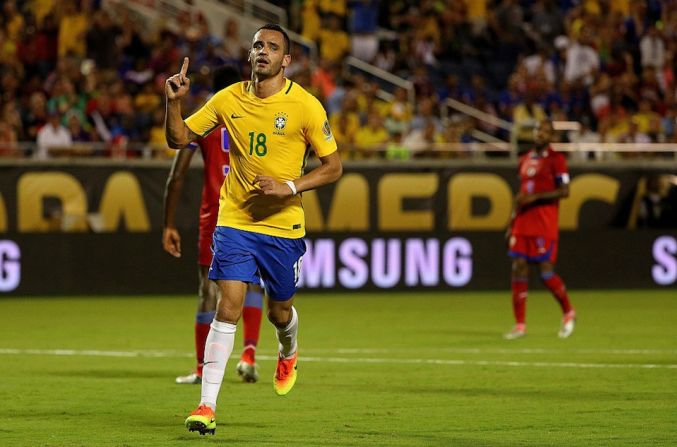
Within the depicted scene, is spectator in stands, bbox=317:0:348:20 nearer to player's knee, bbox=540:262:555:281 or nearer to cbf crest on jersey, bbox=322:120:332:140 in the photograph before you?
player's knee, bbox=540:262:555:281

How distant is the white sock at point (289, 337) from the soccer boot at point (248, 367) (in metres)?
1.63

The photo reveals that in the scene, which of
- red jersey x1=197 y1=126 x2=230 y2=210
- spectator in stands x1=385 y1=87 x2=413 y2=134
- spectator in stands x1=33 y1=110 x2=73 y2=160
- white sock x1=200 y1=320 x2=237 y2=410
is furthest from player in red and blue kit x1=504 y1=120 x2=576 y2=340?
spectator in stands x1=33 y1=110 x2=73 y2=160

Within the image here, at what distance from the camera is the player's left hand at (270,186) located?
833cm

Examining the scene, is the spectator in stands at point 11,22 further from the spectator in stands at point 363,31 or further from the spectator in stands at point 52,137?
the spectator in stands at point 363,31

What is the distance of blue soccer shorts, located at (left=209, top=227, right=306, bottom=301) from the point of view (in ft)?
28.4

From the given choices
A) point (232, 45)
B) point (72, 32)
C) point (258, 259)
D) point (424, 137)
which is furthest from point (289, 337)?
point (232, 45)

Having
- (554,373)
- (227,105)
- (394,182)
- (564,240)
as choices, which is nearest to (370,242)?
(394,182)

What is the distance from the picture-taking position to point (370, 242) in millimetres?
21078

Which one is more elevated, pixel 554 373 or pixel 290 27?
pixel 290 27

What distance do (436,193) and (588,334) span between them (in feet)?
21.9

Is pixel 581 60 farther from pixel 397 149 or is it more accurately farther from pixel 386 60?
pixel 397 149

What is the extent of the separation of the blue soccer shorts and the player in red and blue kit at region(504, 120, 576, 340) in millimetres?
6673

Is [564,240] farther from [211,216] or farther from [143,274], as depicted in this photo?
[211,216]

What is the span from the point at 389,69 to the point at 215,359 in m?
18.7
